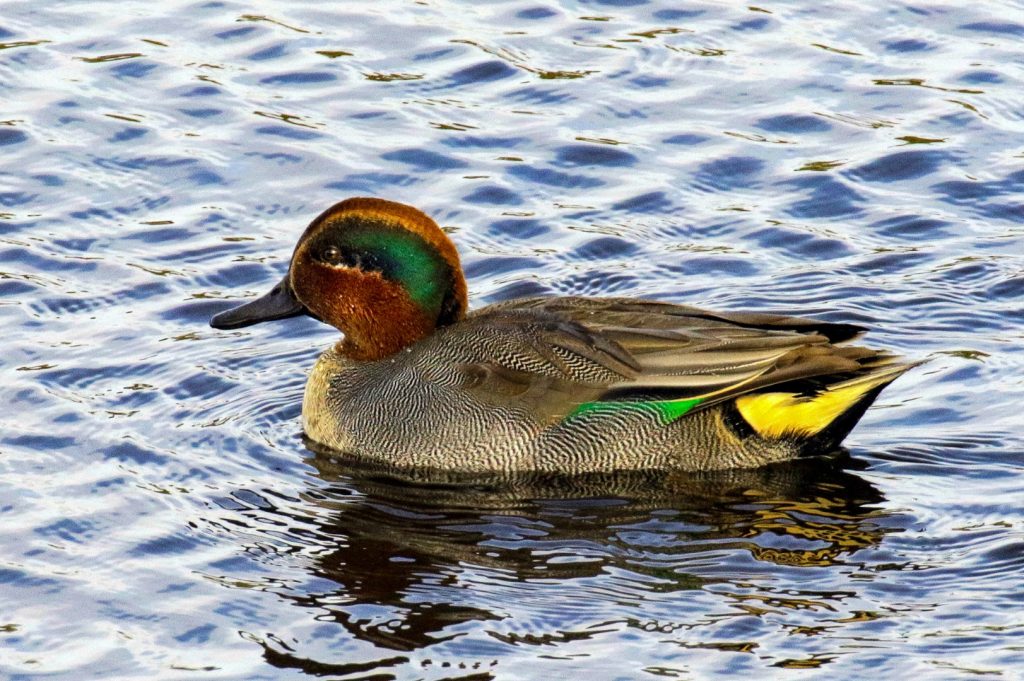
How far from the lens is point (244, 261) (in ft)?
38.7

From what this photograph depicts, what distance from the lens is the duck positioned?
30.5 ft

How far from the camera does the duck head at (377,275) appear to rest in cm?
984

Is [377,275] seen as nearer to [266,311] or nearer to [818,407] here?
[266,311]

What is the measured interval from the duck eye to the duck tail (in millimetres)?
2272

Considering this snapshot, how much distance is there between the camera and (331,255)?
9.98 meters

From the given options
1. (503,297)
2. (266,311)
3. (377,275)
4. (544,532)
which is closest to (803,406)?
(544,532)

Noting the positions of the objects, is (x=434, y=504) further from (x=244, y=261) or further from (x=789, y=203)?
(x=789, y=203)

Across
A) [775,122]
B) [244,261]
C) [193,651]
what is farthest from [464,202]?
[193,651]

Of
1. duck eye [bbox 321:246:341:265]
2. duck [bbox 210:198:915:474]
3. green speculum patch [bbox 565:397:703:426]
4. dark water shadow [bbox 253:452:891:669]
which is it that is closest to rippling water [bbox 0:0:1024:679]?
dark water shadow [bbox 253:452:891:669]

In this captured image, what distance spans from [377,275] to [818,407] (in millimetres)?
2425

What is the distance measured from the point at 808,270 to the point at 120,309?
13.7ft

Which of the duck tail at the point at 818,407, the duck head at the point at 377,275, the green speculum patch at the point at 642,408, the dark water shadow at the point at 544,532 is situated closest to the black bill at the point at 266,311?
the duck head at the point at 377,275

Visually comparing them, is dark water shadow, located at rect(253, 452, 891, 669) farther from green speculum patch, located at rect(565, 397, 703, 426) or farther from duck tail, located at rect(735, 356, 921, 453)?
green speculum patch, located at rect(565, 397, 703, 426)

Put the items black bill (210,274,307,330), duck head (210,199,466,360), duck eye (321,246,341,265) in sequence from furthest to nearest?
black bill (210,274,307,330)
duck eye (321,246,341,265)
duck head (210,199,466,360)
